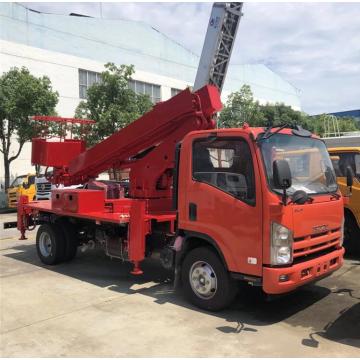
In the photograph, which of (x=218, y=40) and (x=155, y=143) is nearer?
(x=155, y=143)

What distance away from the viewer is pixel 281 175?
4.94m

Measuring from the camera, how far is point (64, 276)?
25.8 feet

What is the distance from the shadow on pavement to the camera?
17.2 feet

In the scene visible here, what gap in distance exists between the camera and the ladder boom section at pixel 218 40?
22172mm

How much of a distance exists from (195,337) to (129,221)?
2.40 metres

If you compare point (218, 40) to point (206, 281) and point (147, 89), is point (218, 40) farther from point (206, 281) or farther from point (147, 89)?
point (206, 281)

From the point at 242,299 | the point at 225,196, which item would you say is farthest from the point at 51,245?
the point at 225,196

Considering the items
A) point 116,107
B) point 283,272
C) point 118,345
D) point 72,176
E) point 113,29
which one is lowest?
point 118,345

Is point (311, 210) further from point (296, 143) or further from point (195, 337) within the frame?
point (195, 337)

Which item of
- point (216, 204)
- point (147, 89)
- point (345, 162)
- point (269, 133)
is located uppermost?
point (147, 89)

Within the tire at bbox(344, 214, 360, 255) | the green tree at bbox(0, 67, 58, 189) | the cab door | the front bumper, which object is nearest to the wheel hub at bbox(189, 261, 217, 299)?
the cab door

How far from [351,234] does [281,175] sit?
4.59m

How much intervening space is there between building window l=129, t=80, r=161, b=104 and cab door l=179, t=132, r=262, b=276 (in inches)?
1097

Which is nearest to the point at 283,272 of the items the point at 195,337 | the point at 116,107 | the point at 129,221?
the point at 195,337
